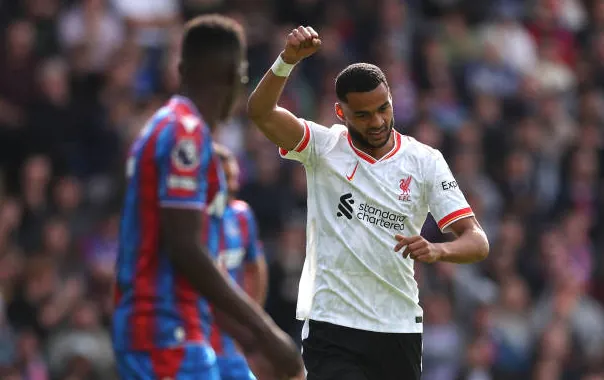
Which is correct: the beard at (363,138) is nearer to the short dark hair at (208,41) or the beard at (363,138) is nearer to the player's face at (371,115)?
the player's face at (371,115)

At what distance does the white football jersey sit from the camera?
7410 mm

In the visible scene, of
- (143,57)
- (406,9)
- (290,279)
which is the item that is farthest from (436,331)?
(406,9)

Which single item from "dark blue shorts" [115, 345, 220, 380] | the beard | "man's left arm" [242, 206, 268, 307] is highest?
the beard

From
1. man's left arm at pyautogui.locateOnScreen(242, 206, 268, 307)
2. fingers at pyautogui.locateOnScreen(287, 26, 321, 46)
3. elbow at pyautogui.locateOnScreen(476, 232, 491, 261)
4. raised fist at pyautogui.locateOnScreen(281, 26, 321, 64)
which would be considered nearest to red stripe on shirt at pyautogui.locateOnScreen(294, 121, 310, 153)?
raised fist at pyautogui.locateOnScreen(281, 26, 321, 64)

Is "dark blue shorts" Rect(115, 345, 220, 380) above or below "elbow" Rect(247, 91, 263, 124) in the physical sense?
below

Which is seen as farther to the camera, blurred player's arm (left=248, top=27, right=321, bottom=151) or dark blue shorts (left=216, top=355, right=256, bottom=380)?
dark blue shorts (left=216, top=355, right=256, bottom=380)

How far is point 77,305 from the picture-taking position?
40.5ft

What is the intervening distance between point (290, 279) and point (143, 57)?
12.1ft

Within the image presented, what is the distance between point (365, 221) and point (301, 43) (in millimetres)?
1133

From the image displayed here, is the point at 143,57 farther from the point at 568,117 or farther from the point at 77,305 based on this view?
the point at 568,117

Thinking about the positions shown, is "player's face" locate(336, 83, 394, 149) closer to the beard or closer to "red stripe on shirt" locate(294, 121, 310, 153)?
the beard

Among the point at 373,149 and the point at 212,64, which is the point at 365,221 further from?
the point at 212,64

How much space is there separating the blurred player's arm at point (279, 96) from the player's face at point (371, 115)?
0.34 metres

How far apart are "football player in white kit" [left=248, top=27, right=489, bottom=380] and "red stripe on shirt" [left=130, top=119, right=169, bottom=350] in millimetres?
2056
